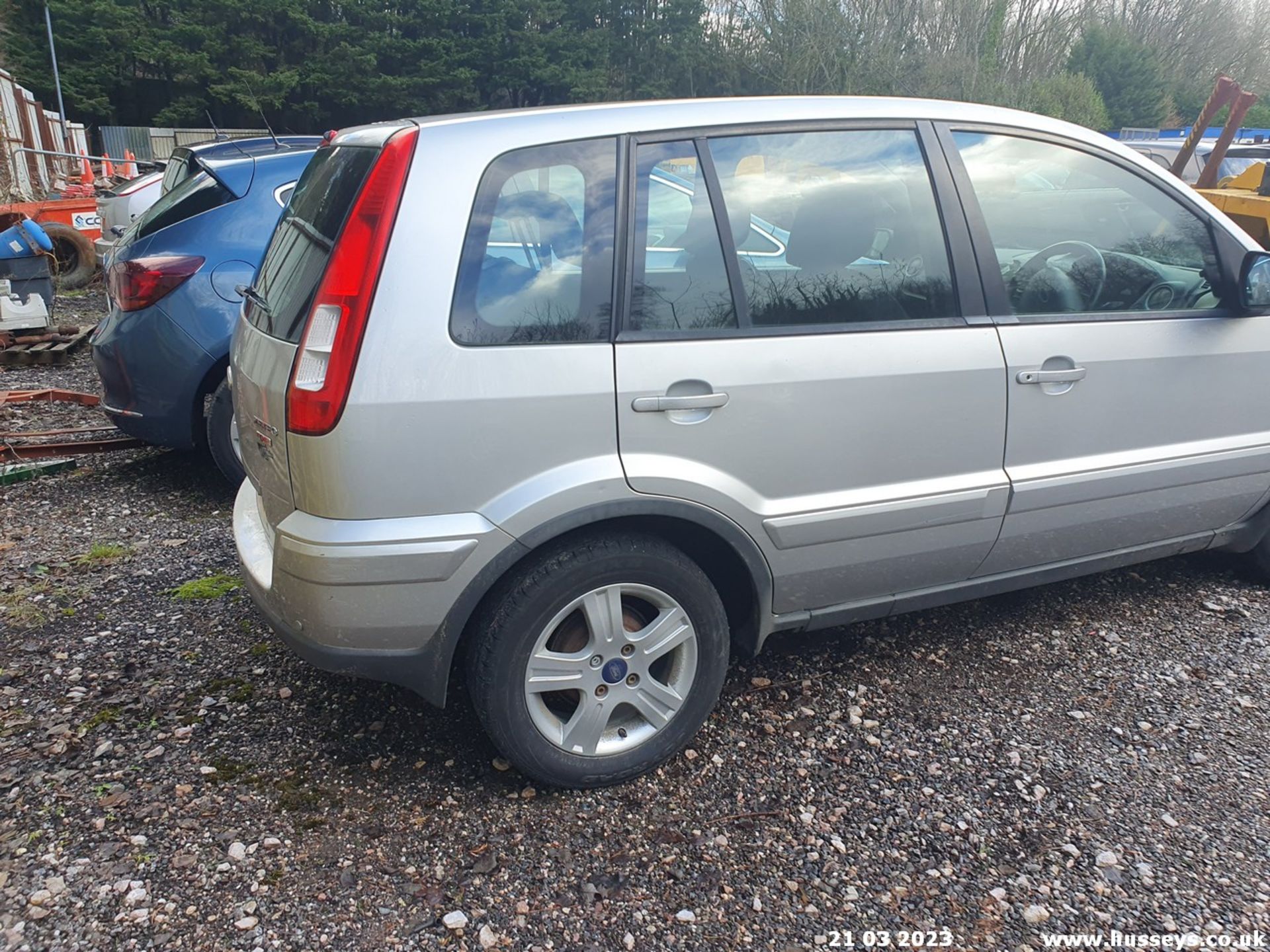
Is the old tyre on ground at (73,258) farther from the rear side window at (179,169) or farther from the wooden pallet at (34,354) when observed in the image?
the rear side window at (179,169)

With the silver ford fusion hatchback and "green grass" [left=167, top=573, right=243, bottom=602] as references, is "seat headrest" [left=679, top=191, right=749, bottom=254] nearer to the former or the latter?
the silver ford fusion hatchback

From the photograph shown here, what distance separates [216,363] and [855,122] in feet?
10.1

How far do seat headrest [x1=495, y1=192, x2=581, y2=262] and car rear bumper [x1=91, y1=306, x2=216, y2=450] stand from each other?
8.49 ft

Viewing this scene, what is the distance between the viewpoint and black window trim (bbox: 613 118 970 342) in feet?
8.14

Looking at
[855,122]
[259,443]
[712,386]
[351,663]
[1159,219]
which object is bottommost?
Result: [351,663]

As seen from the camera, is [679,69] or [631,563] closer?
[631,563]

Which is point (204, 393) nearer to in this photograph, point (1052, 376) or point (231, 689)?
point (231, 689)

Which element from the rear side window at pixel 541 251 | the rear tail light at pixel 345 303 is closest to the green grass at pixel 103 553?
the rear tail light at pixel 345 303

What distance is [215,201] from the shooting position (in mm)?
4570

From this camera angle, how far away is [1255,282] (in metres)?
3.22

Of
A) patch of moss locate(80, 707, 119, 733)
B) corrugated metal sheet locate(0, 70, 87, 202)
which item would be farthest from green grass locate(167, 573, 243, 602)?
corrugated metal sheet locate(0, 70, 87, 202)

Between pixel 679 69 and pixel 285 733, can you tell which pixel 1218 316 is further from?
pixel 679 69

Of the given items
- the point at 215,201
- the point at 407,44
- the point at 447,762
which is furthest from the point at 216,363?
the point at 407,44

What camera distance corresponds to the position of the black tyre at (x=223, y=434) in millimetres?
4414
